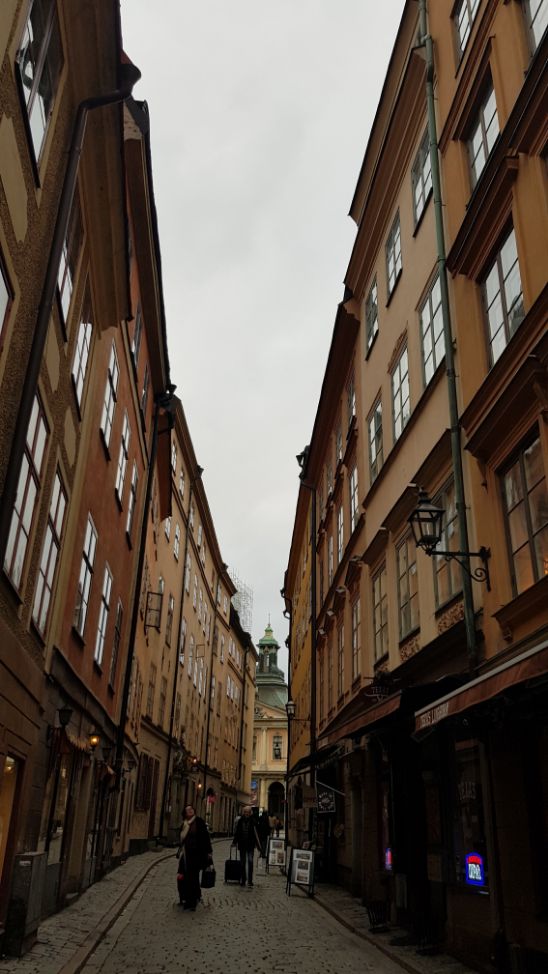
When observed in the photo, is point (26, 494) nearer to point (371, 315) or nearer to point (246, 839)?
point (246, 839)

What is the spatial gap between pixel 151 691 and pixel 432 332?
846 inches

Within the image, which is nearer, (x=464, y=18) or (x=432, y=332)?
(x=464, y=18)


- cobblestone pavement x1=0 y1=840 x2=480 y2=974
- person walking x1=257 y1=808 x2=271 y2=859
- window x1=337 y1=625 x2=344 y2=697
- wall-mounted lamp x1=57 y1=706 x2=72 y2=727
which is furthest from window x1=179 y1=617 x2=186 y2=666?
wall-mounted lamp x1=57 y1=706 x2=72 y2=727

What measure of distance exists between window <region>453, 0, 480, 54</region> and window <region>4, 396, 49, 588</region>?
8.81 m

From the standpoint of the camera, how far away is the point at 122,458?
1970 cm

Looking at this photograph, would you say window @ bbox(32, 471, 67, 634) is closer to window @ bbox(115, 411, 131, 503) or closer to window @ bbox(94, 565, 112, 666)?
window @ bbox(94, 565, 112, 666)

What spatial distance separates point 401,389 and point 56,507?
7.20m

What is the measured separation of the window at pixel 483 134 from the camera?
11.5 m

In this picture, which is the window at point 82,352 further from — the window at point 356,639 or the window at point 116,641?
the window at point 356,639

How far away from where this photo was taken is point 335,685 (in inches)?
932

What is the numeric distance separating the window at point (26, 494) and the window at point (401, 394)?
6950 millimetres

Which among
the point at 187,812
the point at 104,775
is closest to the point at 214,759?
the point at 104,775

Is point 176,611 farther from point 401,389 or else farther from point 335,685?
point 401,389

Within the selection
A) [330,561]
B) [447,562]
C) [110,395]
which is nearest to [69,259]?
[110,395]
